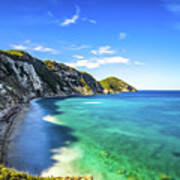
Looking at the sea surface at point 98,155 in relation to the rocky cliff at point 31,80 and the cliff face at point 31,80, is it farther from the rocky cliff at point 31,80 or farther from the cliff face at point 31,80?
the cliff face at point 31,80

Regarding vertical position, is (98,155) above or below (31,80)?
below

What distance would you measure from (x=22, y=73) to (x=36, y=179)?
76.8m

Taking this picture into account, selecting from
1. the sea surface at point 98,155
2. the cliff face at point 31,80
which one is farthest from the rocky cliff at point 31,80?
the sea surface at point 98,155

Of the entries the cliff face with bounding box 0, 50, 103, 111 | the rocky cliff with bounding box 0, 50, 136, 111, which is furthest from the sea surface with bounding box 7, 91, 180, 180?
the cliff face with bounding box 0, 50, 103, 111

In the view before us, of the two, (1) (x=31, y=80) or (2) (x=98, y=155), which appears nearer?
(2) (x=98, y=155)

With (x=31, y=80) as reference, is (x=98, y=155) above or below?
below

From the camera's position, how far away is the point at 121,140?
18047 millimetres

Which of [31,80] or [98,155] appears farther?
[31,80]

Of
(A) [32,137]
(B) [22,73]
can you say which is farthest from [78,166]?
(B) [22,73]

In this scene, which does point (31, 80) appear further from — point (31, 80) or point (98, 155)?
point (98, 155)

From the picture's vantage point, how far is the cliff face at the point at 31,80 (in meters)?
38.9

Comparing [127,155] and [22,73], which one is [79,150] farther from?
[22,73]

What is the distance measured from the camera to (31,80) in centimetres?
7925

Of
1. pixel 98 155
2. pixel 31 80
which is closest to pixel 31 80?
pixel 31 80
